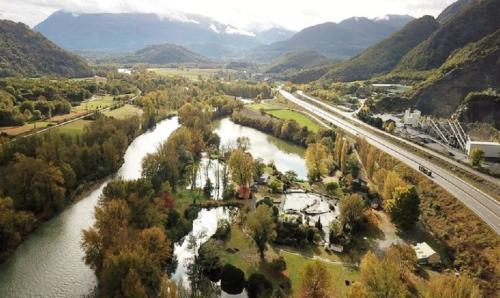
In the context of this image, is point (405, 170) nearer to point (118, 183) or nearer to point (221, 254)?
point (221, 254)

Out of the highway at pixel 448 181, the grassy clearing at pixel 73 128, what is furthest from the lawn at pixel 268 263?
the grassy clearing at pixel 73 128

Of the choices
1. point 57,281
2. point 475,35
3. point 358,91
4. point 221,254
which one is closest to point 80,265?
point 57,281

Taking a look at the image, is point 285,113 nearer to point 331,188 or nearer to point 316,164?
point 316,164

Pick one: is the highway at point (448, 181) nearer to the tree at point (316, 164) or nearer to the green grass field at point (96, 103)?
the tree at point (316, 164)

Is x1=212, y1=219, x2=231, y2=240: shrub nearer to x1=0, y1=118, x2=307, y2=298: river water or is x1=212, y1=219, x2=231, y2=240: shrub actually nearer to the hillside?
x1=0, y1=118, x2=307, y2=298: river water

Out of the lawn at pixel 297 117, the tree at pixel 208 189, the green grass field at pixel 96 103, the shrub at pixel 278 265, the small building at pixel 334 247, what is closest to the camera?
the shrub at pixel 278 265

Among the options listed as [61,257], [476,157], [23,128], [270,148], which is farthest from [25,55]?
[476,157]
